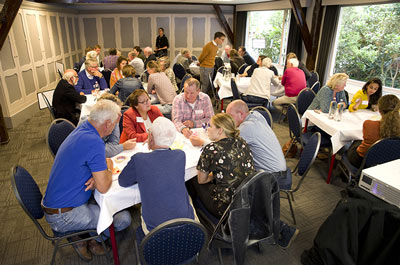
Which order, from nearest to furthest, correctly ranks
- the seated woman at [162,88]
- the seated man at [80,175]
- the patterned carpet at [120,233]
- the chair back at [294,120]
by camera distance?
the seated man at [80,175], the patterned carpet at [120,233], the chair back at [294,120], the seated woman at [162,88]

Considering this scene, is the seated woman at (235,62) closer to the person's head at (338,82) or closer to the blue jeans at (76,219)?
the person's head at (338,82)

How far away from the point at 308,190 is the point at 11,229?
3.30 meters

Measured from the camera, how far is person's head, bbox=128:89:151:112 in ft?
9.31

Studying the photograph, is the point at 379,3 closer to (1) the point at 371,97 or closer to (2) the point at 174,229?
(1) the point at 371,97

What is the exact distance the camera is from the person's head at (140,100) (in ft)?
9.31

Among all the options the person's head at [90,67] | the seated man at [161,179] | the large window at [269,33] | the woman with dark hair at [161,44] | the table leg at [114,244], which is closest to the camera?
the seated man at [161,179]

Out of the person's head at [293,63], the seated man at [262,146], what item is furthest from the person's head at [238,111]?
the person's head at [293,63]

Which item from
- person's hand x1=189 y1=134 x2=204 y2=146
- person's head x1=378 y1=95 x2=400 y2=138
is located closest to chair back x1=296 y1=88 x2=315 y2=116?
person's head x1=378 y1=95 x2=400 y2=138

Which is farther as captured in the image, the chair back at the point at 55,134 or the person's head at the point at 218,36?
the person's head at the point at 218,36

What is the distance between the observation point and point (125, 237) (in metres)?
2.54

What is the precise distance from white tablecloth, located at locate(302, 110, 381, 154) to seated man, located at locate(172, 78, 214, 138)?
57.8 inches

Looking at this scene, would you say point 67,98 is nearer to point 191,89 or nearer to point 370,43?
point 191,89

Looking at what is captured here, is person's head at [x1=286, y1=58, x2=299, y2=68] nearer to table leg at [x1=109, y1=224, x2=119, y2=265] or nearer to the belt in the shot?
table leg at [x1=109, y1=224, x2=119, y2=265]

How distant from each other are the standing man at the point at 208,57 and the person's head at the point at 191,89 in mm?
3636
